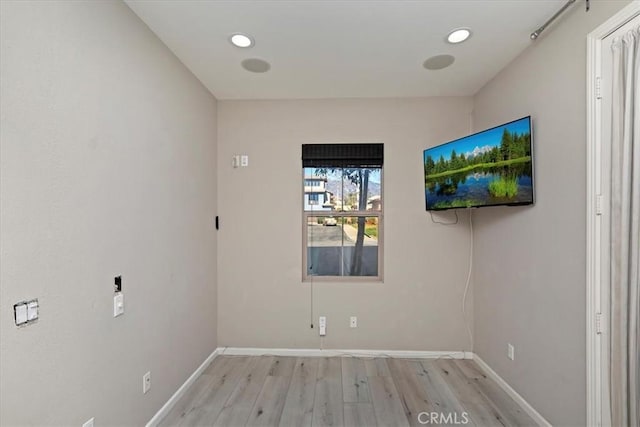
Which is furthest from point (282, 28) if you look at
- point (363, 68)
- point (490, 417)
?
point (490, 417)

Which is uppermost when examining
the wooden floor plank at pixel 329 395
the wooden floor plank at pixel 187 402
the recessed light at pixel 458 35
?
the recessed light at pixel 458 35

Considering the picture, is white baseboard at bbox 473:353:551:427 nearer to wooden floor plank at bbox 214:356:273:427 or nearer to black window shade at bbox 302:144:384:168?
wooden floor plank at bbox 214:356:273:427

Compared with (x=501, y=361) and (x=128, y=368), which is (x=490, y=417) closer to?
(x=501, y=361)

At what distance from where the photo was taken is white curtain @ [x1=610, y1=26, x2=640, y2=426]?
137 centimetres

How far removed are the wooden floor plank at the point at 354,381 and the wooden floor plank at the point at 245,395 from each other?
72 cm

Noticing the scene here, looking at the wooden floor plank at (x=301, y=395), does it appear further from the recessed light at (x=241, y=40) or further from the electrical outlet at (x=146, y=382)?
the recessed light at (x=241, y=40)

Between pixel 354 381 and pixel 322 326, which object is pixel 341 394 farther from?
pixel 322 326

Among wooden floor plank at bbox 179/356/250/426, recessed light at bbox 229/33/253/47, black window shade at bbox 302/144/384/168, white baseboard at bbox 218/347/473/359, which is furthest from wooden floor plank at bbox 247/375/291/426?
recessed light at bbox 229/33/253/47

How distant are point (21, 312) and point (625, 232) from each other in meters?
2.71

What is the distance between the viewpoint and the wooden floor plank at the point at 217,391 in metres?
2.07

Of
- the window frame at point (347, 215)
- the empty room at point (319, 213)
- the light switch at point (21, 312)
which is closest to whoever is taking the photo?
the light switch at point (21, 312)

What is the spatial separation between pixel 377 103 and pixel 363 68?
0.66 metres

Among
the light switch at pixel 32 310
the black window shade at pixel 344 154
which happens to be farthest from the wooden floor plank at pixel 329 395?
the black window shade at pixel 344 154

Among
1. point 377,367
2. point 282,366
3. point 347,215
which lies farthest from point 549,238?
point 282,366
